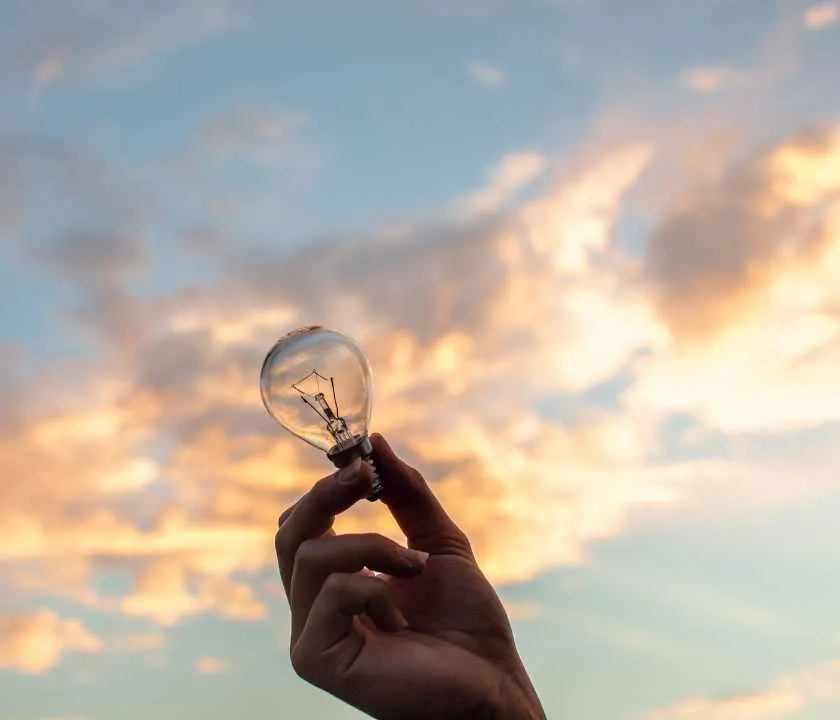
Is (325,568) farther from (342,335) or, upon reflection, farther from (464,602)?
(342,335)

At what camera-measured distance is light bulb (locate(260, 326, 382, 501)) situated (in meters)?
A: 4.29

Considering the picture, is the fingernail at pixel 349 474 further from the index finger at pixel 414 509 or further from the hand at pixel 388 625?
the index finger at pixel 414 509

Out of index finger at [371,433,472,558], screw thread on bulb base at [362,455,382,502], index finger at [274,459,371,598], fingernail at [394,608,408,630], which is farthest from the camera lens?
index finger at [371,433,472,558]

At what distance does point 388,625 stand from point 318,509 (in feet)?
1.83

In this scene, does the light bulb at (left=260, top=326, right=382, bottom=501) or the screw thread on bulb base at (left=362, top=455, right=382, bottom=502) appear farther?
the light bulb at (left=260, top=326, right=382, bottom=501)

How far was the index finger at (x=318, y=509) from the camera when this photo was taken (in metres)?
3.71

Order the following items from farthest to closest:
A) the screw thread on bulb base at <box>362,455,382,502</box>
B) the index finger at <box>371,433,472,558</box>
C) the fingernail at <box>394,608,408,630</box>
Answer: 1. the index finger at <box>371,433,472,558</box>
2. the screw thread on bulb base at <box>362,455,382,502</box>
3. the fingernail at <box>394,608,408,630</box>

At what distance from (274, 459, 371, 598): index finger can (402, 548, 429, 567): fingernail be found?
30cm

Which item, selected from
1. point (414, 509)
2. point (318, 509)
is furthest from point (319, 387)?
point (318, 509)

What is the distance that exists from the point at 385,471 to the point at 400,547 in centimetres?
45

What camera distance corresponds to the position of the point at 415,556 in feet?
13.0

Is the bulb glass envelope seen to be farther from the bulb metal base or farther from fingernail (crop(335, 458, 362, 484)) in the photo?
fingernail (crop(335, 458, 362, 484))

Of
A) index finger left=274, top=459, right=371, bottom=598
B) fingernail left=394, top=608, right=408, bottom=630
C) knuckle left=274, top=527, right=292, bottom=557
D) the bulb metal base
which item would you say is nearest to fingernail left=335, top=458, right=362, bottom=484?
index finger left=274, top=459, right=371, bottom=598

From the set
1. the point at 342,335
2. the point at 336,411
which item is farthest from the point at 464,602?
the point at 342,335
